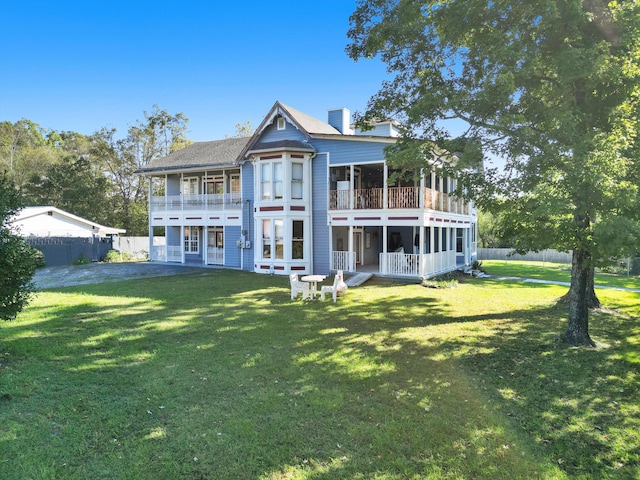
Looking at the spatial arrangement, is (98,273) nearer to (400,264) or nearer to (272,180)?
(272,180)

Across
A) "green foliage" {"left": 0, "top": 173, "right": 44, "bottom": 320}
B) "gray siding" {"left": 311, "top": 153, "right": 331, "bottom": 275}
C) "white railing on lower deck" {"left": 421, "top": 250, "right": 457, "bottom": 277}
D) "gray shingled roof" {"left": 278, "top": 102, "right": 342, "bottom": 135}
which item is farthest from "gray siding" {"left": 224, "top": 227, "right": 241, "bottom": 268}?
"green foliage" {"left": 0, "top": 173, "right": 44, "bottom": 320}

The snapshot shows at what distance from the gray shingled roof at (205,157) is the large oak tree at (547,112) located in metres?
13.7

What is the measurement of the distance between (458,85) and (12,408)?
456 inches

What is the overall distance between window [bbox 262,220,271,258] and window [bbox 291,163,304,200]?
6.76 ft

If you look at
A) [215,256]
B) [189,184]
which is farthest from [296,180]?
[189,184]

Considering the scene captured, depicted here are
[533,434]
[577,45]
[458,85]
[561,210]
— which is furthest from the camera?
[458,85]

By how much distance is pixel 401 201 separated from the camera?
17.6 metres

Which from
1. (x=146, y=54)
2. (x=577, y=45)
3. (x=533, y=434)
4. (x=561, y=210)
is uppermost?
(x=146, y=54)

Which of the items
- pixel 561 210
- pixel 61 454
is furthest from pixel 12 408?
pixel 561 210

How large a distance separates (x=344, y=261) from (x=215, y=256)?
8.75 meters

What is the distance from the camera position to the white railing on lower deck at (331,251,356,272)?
726 inches

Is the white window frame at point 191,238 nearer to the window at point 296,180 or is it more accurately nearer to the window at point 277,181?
the window at point 277,181

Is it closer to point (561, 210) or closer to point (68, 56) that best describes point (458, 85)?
point (561, 210)

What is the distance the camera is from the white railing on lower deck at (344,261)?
18.4 meters
